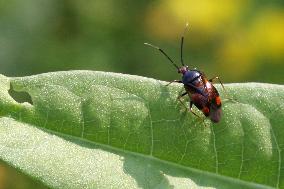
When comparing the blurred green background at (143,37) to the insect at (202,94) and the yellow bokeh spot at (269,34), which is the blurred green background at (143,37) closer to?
the yellow bokeh spot at (269,34)

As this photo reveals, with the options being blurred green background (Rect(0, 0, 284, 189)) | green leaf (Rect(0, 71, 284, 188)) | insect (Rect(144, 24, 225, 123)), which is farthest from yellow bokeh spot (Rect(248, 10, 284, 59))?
green leaf (Rect(0, 71, 284, 188))

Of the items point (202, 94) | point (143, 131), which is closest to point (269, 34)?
point (202, 94)

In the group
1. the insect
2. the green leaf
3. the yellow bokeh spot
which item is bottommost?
the green leaf

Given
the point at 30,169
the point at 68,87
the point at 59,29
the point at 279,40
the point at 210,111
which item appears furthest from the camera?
the point at 59,29

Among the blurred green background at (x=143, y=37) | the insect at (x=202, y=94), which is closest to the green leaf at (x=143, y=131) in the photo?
the insect at (x=202, y=94)

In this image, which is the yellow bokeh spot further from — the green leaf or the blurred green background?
the green leaf

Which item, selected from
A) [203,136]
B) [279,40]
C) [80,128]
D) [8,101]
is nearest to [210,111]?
[203,136]

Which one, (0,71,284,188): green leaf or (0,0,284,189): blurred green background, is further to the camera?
(0,0,284,189): blurred green background

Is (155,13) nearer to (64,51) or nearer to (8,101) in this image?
(64,51)
